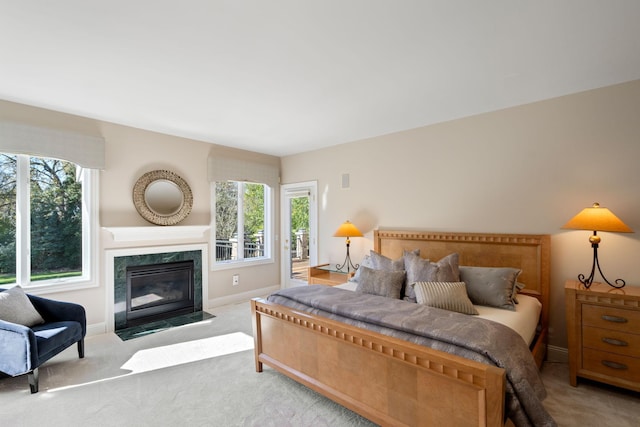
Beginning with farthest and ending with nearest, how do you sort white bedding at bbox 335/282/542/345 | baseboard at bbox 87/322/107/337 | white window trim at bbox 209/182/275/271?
white window trim at bbox 209/182/275/271
baseboard at bbox 87/322/107/337
white bedding at bbox 335/282/542/345

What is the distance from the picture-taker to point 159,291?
4.23m

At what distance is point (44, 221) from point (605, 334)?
18.1 feet

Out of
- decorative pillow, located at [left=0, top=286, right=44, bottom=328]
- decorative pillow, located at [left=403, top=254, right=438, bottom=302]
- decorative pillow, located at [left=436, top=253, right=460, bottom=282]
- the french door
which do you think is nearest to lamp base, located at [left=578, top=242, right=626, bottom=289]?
decorative pillow, located at [left=436, top=253, right=460, bottom=282]

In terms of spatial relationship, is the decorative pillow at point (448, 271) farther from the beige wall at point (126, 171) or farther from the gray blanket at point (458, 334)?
the beige wall at point (126, 171)

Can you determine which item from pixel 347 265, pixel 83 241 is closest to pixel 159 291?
pixel 83 241

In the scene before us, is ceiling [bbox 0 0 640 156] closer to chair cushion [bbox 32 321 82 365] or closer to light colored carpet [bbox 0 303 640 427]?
chair cushion [bbox 32 321 82 365]

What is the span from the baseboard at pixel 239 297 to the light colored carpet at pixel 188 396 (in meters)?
1.54

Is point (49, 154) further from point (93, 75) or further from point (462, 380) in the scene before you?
point (462, 380)

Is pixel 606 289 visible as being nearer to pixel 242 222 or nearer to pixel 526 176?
pixel 526 176

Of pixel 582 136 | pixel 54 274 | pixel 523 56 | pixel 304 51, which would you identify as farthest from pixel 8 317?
pixel 582 136

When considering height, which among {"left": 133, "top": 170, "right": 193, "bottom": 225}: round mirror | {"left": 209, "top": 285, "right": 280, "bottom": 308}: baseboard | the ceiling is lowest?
{"left": 209, "top": 285, "right": 280, "bottom": 308}: baseboard

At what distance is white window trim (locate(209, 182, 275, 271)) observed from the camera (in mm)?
4750

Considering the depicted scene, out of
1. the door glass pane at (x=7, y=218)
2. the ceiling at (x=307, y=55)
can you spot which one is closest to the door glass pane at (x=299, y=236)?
the ceiling at (x=307, y=55)

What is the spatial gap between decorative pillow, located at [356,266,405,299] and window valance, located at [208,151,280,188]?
9.27ft
